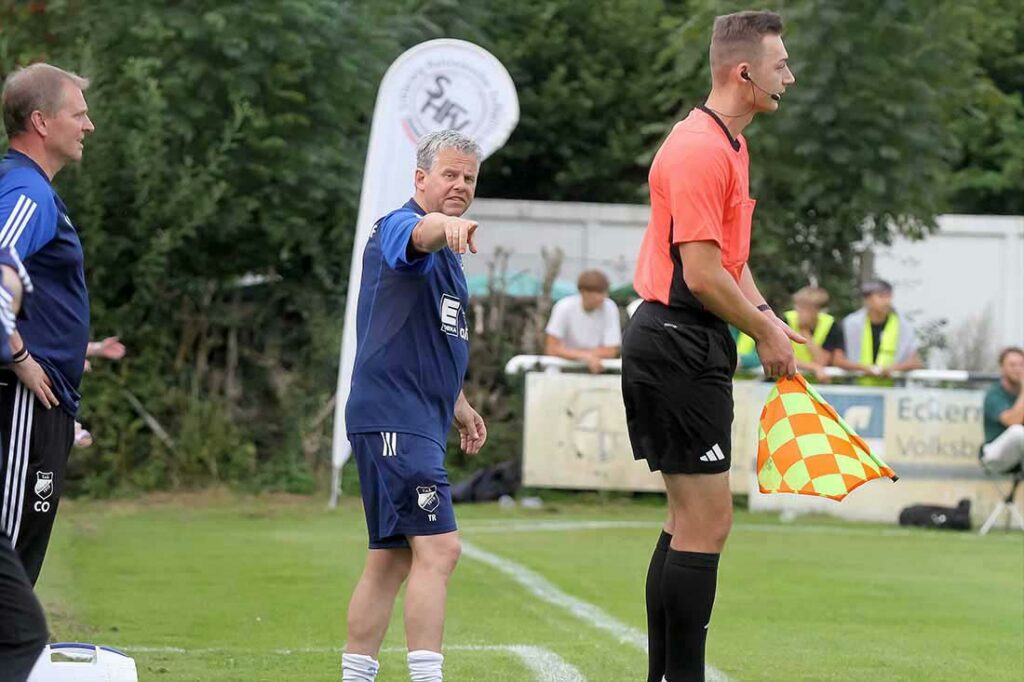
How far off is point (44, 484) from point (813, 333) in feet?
37.7

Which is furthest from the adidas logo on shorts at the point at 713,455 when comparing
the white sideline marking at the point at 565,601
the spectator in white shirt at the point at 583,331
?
the spectator in white shirt at the point at 583,331

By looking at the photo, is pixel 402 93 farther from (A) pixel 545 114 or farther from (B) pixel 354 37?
(A) pixel 545 114

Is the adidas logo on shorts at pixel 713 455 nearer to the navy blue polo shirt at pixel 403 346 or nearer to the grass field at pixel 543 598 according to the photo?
the navy blue polo shirt at pixel 403 346

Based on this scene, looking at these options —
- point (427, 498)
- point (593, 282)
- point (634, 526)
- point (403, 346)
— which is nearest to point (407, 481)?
point (427, 498)

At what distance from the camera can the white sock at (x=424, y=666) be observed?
5637 millimetres

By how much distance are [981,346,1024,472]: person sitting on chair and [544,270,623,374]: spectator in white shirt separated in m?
3.39

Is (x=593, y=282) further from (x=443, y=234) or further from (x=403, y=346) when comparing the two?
(x=443, y=234)

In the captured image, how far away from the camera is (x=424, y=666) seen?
18.5ft

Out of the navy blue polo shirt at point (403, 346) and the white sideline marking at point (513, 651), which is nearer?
the navy blue polo shirt at point (403, 346)

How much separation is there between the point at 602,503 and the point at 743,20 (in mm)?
10942

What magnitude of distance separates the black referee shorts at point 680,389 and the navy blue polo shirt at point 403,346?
0.63 meters

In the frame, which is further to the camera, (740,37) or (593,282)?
(593,282)

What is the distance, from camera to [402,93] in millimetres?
15422

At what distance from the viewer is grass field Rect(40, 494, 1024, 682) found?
7543 mm
